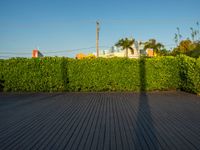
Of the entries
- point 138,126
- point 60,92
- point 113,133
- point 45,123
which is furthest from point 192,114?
point 60,92

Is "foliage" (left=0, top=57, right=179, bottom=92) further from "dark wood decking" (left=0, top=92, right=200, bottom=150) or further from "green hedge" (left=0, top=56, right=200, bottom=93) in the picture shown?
"dark wood decking" (left=0, top=92, right=200, bottom=150)

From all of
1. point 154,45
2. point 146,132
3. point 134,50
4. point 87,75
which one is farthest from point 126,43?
point 146,132

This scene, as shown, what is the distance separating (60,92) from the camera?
18.7 metres

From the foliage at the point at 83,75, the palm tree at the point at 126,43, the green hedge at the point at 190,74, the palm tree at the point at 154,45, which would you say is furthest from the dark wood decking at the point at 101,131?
the palm tree at the point at 154,45

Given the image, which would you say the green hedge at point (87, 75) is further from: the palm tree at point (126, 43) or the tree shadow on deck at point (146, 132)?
the palm tree at point (126, 43)

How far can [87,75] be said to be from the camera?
61.7 ft

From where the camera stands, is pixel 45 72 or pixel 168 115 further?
pixel 45 72

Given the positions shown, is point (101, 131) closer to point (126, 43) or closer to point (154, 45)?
point (126, 43)

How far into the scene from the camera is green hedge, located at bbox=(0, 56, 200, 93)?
1864 cm

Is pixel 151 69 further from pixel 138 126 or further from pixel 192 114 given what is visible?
pixel 138 126

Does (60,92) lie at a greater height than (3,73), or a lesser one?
lesser

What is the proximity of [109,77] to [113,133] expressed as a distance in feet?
41.0

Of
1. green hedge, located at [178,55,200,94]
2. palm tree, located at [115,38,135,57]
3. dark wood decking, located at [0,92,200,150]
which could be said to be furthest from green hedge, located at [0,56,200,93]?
palm tree, located at [115,38,135,57]

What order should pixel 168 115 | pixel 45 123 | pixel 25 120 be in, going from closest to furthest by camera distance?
pixel 45 123
pixel 25 120
pixel 168 115
